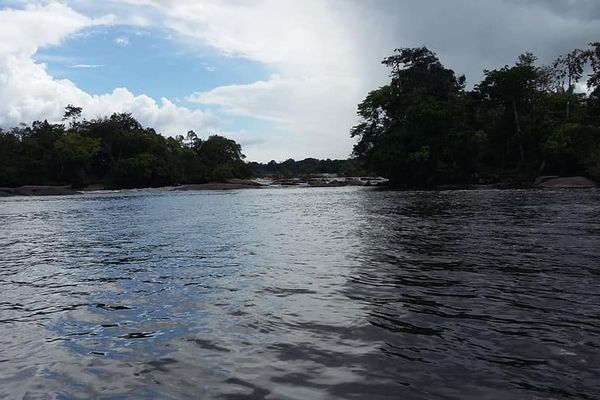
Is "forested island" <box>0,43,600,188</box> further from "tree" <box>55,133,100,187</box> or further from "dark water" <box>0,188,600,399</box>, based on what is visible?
"dark water" <box>0,188,600,399</box>

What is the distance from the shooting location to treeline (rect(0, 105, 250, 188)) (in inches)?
4208

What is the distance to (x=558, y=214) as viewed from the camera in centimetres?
2362

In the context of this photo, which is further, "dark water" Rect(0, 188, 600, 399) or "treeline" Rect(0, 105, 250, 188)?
"treeline" Rect(0, 105, 250, 188)

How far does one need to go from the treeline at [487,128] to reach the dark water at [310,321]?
5549 centimetres

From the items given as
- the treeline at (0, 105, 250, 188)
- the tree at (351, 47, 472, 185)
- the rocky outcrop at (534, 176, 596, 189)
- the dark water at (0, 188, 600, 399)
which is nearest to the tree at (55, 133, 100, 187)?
the treeline at (0, 105, 250, 188)

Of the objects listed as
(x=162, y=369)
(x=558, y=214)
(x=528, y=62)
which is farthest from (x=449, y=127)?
(x=162, y=369)

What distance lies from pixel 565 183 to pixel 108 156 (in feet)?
342

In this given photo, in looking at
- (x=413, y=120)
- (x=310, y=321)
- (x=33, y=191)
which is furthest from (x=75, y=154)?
(x=310, y=321)

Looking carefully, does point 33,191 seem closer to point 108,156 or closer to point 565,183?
point 108,156

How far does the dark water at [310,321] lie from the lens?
5.51m

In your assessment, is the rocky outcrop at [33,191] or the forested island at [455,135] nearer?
the forested island at [455,135]

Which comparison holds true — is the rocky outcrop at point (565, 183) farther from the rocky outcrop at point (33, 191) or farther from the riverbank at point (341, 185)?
the rocky outcrop at point (33, 191)

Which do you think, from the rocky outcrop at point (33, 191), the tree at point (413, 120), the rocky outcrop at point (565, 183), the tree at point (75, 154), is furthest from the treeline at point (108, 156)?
the rocky outcrop at point (565, 183)

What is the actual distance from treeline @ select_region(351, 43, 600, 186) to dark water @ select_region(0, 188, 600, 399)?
182ft
